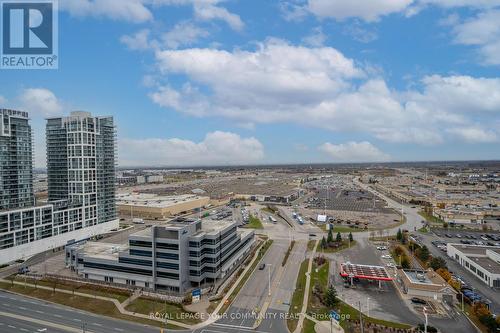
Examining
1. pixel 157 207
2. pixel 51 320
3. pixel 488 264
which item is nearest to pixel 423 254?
pixel 488 264

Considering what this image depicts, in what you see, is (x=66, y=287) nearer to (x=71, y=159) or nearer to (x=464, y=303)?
(x=71, y=159)

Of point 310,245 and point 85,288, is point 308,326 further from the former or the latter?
point 310,245

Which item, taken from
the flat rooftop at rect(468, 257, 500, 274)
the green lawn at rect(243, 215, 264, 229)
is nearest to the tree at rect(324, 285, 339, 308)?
the flat rooftop at rect(468, 257, 500, 274)

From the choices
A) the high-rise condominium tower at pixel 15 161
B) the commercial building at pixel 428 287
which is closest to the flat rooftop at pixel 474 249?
the commercial building at pixel 428 287

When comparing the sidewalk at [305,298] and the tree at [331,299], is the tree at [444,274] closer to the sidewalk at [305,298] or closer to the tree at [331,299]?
the sidewalk at [305,298]

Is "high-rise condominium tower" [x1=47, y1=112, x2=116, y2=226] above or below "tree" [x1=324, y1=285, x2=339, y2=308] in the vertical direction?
above

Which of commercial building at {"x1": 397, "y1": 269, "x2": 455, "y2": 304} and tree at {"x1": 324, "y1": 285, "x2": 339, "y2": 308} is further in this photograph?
commercial building at {"x1": 397, "y1": 269, "x2": 455, "y2": 304}

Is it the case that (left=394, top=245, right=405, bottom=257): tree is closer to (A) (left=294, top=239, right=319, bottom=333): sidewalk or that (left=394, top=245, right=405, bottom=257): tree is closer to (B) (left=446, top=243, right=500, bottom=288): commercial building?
(B) (left=446, top=243, right=500, bottom=288): commercial building

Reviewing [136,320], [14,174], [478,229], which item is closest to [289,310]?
[136,320]
